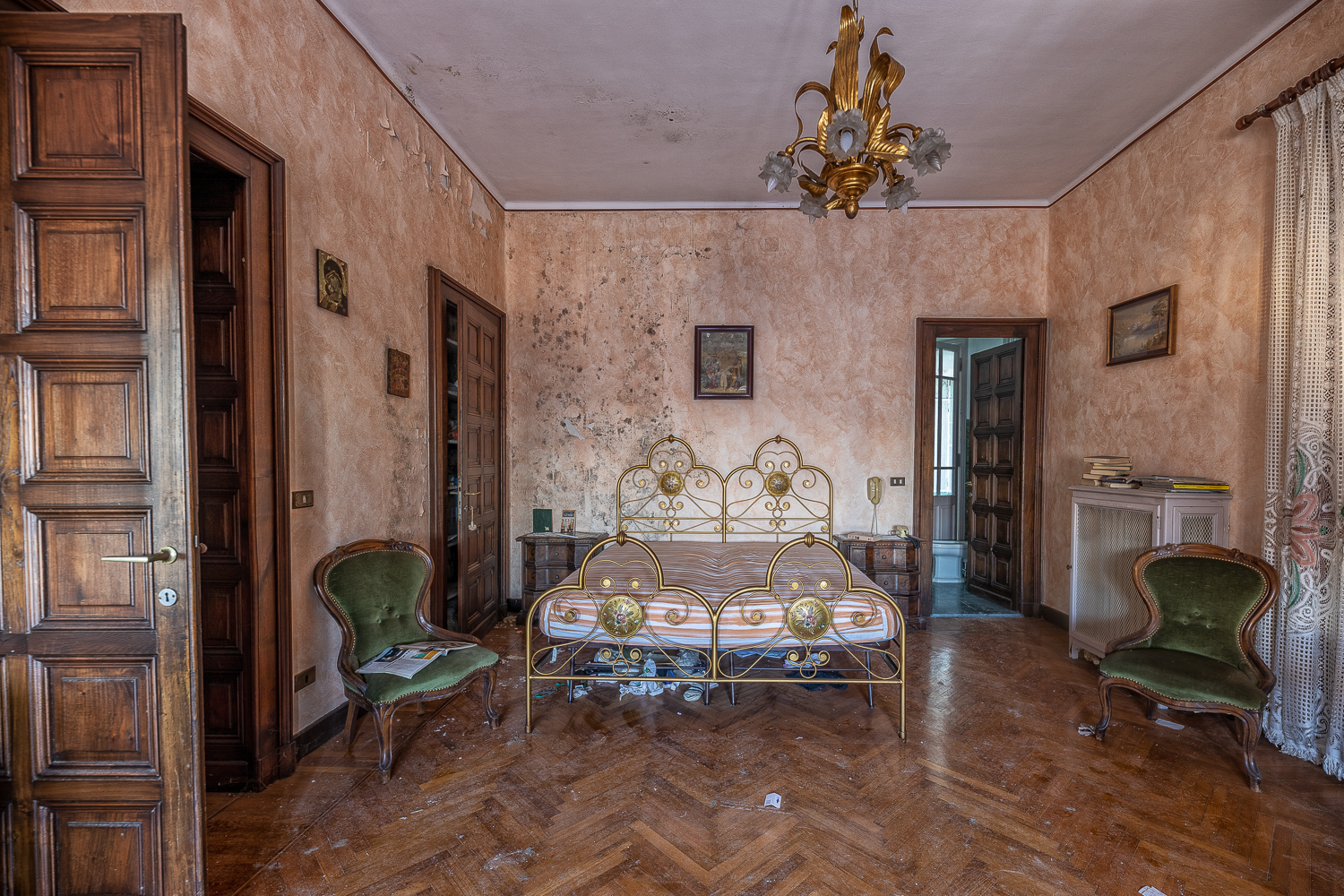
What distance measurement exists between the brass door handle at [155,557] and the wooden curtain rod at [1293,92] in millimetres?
4892

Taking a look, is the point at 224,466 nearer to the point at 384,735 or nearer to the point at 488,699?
the point at 384,735

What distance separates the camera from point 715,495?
5.00 meters

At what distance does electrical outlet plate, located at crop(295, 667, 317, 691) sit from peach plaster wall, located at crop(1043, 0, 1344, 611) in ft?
16.2

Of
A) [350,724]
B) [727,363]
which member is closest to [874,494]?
[727,363]

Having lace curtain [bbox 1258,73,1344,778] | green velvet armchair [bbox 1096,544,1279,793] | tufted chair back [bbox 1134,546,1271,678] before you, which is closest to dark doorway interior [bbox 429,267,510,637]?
green velvet armchair [bbox 1096,544,1279,793]

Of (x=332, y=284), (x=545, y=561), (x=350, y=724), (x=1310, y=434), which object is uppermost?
(x=332, y=284)

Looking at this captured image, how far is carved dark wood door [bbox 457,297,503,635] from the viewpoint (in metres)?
4.15

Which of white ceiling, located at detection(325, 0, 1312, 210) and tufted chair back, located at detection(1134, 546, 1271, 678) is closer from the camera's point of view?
tufted chair back, located at detection(1134, 546, 1271, 678)

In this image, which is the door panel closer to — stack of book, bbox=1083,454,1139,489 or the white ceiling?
the white ceiling

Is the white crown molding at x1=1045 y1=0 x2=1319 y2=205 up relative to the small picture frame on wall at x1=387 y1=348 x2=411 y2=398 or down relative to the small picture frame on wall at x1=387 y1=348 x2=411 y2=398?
up

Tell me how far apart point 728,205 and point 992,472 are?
145 inches

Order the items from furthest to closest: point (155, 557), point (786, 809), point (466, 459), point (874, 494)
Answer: point (874, 494), point (466, 459), point (786, 809), point (155, 557)

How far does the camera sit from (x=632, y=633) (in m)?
2.72

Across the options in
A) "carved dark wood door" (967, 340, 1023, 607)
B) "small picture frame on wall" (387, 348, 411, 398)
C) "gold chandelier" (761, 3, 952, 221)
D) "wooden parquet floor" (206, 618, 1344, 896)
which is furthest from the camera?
"carved dark wood door" (967, 340, 1023, 607)
